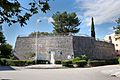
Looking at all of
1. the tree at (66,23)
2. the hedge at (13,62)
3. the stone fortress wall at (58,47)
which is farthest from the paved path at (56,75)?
the tree at (66,23)

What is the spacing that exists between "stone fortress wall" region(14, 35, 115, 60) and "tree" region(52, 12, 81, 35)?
1721 cm

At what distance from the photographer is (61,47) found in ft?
192

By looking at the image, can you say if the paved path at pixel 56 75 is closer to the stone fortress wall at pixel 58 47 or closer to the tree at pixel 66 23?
the stone fortress wall at pixel 58 47

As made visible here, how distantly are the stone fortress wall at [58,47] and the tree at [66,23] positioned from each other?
17.2m

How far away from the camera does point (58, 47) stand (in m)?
58.7

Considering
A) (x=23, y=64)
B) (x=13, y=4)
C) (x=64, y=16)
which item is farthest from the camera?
(x=64, y=16)

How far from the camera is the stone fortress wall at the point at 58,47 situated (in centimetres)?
5838

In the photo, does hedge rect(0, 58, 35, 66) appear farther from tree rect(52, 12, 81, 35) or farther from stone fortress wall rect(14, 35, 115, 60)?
tree rect(52, 12, 81, 35)

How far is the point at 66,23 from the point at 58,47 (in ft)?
73.7

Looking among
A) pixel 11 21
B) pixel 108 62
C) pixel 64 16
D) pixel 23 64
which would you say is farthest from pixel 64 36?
pixel 11 21

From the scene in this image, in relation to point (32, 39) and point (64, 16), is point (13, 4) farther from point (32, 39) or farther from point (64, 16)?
point (64, 16)

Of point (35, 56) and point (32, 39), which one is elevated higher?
point (32, 39)

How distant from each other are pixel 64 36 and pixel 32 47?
724 centimetres

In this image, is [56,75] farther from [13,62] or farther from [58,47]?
[58,47]
